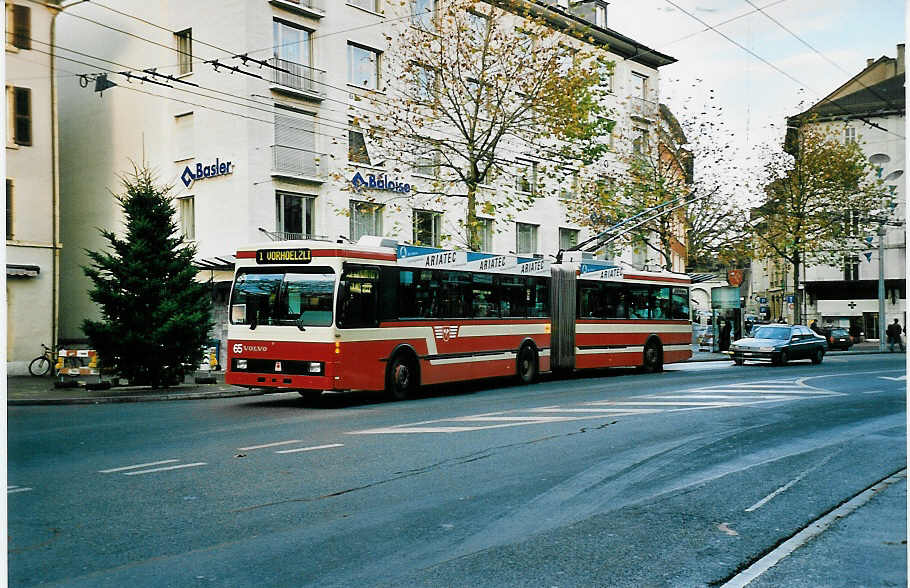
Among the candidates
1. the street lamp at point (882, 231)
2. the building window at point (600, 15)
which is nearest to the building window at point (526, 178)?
the building window at point (600, 15)

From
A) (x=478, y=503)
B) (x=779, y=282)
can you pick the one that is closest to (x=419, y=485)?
(x=478, y=503)

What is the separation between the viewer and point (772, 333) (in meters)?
32.0

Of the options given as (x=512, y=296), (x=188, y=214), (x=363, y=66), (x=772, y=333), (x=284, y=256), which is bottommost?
(x=772, y=333)

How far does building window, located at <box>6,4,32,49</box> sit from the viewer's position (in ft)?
25.4

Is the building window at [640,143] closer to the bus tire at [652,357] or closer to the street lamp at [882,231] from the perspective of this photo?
the bus tire at [652,357]

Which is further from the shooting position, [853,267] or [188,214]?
[188,214]

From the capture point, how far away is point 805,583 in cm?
550

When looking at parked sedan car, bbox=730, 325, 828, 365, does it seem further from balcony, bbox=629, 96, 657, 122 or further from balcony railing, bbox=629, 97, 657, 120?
balcony railing, bbox=629, 97, 657, 120

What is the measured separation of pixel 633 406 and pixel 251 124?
57.0 feet

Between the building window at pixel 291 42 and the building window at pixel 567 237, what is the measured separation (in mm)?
15785

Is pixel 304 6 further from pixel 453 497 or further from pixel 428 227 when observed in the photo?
pixel 453 497

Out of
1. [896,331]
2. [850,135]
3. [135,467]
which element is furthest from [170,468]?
[850,135]

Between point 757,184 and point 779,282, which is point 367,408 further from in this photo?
point 779,282

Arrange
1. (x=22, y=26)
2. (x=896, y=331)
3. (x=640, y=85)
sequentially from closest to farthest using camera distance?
(x=22, y=26)
(x=896, y=331)
(x=640, y=85)
